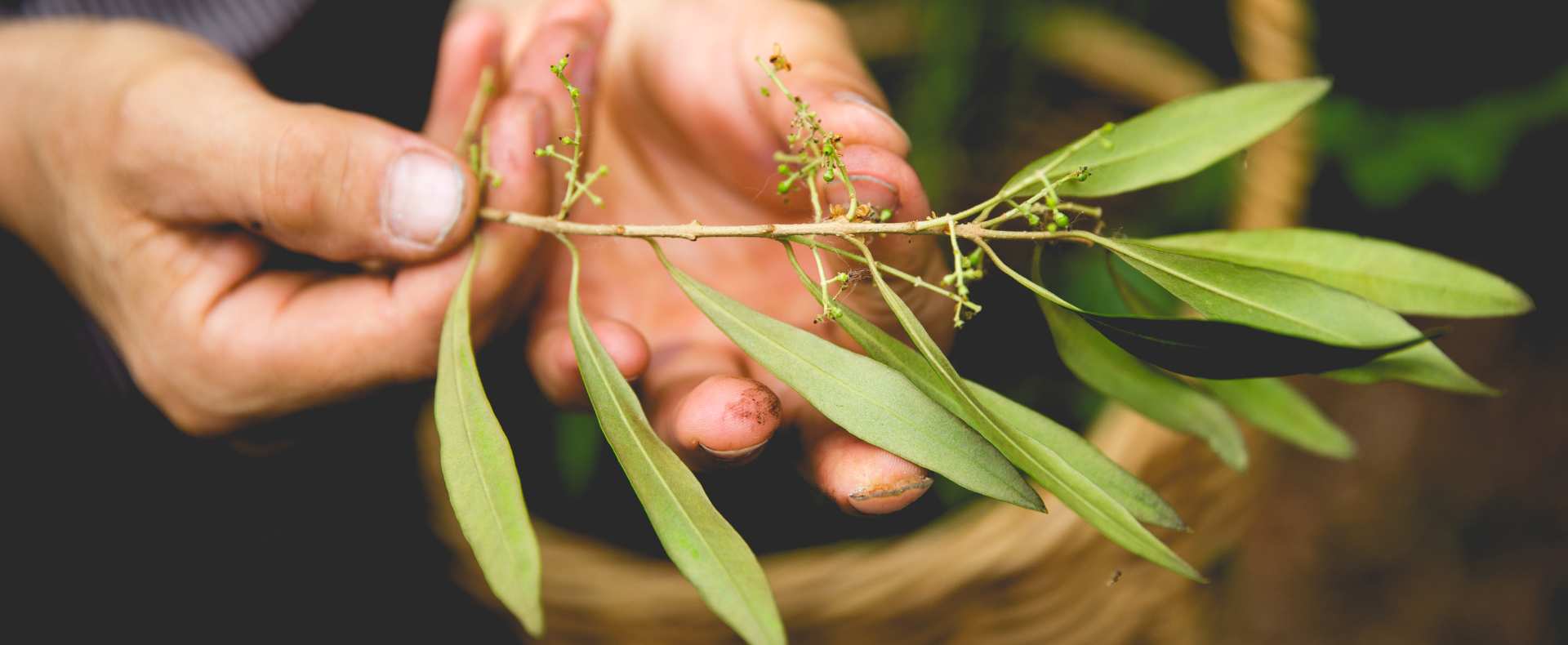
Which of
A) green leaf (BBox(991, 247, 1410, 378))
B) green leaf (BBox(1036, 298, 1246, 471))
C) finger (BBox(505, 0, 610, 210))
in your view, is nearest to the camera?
green leaf (BBox(991, 247, 1410, 378))

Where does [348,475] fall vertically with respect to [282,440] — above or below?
below

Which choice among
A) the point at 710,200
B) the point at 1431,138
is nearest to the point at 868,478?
the point at 710,200

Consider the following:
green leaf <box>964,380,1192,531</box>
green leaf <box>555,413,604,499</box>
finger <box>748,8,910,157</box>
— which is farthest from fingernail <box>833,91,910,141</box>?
green leaf <box>555,413,604,499</box>

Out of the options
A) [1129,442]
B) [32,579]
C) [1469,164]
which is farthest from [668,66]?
[1469,164]

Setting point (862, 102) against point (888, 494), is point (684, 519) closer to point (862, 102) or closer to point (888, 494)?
point (888, 494)

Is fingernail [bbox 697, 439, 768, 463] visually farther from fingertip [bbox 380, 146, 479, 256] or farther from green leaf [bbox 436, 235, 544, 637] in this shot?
fingertip [bbox 380, 146, 479, 256]

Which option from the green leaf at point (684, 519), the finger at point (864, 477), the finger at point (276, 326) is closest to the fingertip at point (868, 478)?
the finger at point (864, 477)

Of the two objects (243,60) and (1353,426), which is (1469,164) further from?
(243,60)
